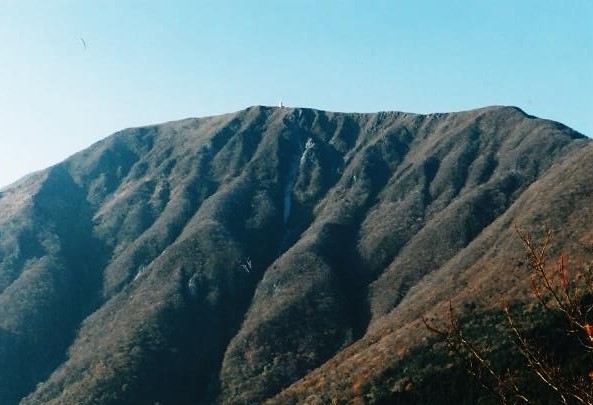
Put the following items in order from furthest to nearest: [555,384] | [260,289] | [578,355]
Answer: [260,289] → [578,355] → [555,384]

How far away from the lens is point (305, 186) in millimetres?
174750

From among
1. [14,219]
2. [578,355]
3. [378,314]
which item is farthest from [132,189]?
[578,355]

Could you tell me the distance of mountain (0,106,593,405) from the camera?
314 feet

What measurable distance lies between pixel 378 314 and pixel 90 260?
82.7m

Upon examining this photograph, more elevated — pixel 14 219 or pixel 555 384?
pixel 14 219

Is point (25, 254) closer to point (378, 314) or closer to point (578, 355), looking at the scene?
point (378, 314)

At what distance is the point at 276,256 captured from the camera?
14150cm

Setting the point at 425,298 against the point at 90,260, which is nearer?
the point at 425,298

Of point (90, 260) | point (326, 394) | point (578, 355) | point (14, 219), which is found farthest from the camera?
point (14, 219)

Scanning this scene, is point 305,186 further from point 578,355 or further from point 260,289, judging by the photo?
point 578,355

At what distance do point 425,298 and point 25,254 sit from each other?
360 ft

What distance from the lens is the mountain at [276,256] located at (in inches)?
3762

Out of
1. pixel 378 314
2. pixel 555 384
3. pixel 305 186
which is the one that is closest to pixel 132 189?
pixel 305 186

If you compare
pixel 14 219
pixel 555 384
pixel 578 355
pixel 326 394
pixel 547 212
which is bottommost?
pixel 326 394
